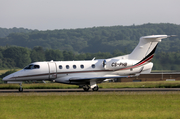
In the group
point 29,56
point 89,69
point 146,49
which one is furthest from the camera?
point 29,56

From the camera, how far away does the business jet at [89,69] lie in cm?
3219

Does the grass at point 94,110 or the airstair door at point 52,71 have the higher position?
the airstair door at point 52,71

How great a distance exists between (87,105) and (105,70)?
13663mm

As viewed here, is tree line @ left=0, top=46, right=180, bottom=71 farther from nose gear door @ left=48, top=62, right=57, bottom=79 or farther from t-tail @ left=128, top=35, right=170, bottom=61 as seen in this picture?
nose gear door @ left=48, top=62, right=57, bottom=79

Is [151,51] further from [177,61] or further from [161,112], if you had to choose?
[177,61]

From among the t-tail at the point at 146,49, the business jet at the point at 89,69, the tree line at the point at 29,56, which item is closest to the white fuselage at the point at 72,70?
the business jet at the point at 89,69

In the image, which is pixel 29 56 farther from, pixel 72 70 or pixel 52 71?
pixel 72 70

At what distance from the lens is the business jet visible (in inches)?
1267

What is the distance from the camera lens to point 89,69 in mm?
33156

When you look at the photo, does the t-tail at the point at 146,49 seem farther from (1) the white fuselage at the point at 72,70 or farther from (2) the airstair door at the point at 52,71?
(2) the airstair door at the point at 52,71

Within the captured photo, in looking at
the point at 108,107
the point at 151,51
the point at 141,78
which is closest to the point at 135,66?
the point at 151,51

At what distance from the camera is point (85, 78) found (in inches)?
1243

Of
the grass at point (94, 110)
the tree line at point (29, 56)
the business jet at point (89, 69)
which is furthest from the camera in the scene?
the tree line at point (29, 56)

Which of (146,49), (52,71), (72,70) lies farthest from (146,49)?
(52,71)
